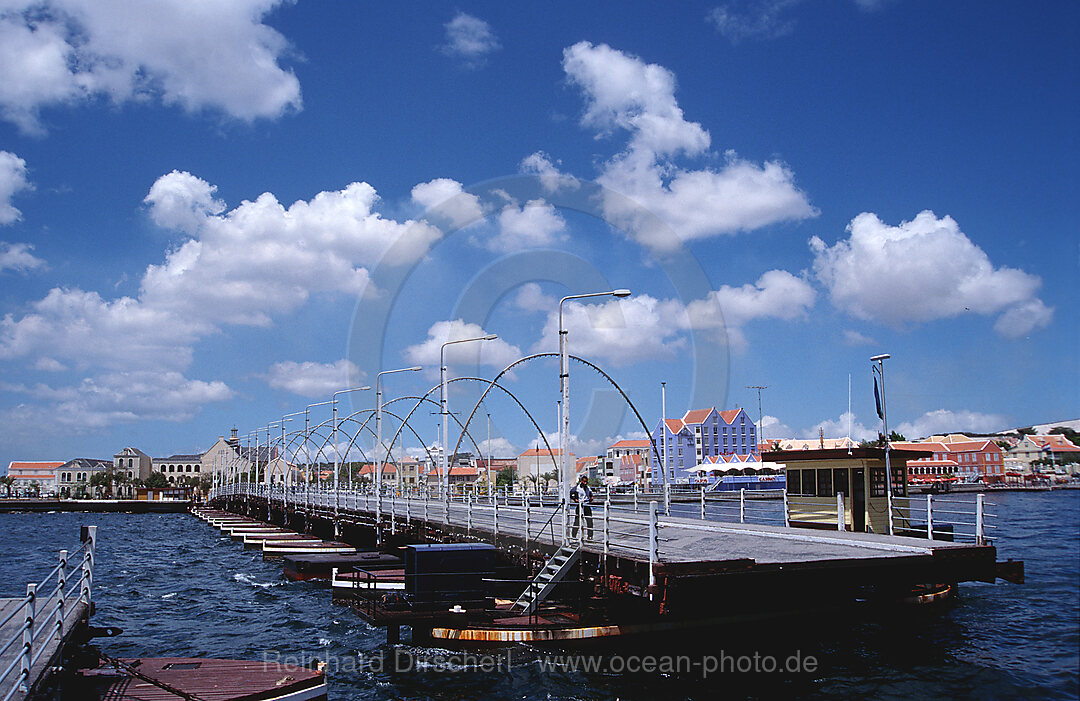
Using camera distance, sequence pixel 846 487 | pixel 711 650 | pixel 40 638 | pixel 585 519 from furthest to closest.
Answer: pixel 846 487, pixel 585 519, pixel 711 650, pixel 40 638

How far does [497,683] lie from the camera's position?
800 inches

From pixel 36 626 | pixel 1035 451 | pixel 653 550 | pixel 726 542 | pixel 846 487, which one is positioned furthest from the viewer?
pixel 1035 451

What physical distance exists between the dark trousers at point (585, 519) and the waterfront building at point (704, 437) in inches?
5372

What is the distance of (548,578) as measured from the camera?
23219mm

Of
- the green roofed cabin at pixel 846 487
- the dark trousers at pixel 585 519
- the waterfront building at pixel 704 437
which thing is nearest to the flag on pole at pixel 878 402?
the green roofed cabin at pixel 846 487

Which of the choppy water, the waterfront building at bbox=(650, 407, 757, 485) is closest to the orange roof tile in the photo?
the waterfront building at bbox=(650, 407, 757, 485)

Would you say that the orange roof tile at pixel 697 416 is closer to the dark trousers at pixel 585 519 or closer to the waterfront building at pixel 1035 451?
the waterfront building at pixel 1035 451

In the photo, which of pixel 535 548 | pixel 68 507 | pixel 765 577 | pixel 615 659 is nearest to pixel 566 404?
pixel 535 548

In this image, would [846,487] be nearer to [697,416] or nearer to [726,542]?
[726,542]

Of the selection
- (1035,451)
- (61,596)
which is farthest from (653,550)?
(1035,451)

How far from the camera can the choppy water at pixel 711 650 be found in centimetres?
1921

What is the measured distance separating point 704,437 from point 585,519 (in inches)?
5730

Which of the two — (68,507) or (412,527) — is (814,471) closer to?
(412,527)

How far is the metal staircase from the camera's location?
22.7 metres
